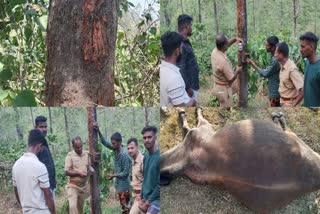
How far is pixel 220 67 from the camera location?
3133mm

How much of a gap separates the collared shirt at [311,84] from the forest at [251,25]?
0.06 m

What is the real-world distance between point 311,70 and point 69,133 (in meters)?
1.47

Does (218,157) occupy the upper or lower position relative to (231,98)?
lower

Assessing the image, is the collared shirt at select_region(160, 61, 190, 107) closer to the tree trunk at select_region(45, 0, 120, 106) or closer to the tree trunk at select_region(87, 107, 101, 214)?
the tree trunk at select_region(45, 0, 120, 106)

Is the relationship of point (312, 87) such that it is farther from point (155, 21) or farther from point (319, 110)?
point (155, 21)

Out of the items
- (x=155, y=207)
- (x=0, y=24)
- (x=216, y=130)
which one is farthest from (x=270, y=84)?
(x=0, y=24)

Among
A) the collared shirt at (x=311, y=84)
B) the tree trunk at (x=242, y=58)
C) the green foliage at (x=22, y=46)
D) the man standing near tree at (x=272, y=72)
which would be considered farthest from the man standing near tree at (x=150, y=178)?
the green foliage at (x=22, y=46)

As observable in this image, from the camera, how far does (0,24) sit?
4207 millimetres

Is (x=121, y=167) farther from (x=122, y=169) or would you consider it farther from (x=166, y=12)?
(x=166, y=12)

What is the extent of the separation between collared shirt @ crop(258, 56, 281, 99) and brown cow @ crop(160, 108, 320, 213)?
0.70 ft

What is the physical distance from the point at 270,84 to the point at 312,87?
0.84 ft

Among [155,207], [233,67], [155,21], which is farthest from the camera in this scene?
[155,21]

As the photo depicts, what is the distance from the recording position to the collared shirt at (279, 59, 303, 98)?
3.09 metres

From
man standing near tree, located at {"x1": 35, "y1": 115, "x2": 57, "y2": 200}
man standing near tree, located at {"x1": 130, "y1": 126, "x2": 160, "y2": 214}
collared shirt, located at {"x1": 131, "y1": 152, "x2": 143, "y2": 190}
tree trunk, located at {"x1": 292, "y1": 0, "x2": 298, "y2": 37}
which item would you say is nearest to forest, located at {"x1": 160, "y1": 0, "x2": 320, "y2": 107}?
tree trunk, located at {"x1": 292, "y1": 0, "x2": 298, "y2": 37}
